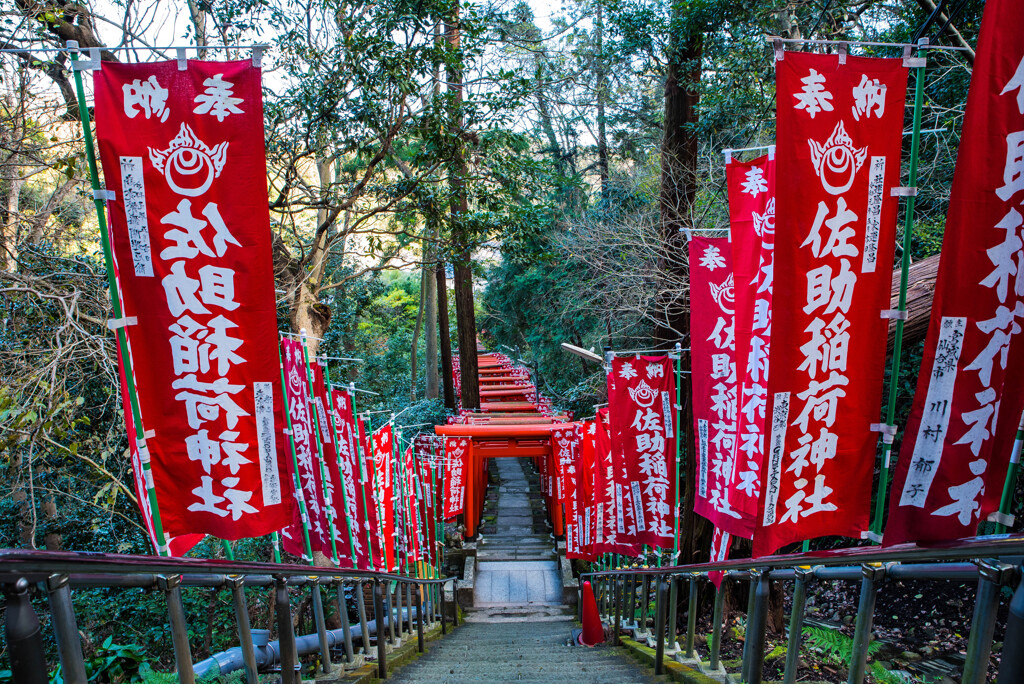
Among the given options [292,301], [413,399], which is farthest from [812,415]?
[413,399]

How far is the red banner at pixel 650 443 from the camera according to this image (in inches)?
292

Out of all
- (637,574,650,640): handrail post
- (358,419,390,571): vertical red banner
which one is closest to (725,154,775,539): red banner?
(637,574,650,640): handrail post

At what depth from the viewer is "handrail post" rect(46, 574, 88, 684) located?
74.7 inches

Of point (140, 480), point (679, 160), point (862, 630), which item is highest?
point (679, 160)

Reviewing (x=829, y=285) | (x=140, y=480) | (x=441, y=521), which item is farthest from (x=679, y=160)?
(x=140, y=480)

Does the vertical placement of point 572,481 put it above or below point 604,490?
below

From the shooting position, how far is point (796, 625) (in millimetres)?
3219

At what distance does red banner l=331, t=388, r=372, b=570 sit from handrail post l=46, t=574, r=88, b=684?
16.4 ft

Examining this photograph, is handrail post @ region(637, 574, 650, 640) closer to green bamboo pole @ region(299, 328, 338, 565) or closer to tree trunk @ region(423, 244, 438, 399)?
green bamboo pole @ region(299, 328, 338, 565)

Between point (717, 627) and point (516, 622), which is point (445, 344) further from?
point (717, 627)

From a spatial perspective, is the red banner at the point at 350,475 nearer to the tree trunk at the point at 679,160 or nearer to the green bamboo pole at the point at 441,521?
the tree trunk at the point at 679,160

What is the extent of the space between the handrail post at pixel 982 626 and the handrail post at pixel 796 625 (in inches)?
38.1

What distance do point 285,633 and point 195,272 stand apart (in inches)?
80.7

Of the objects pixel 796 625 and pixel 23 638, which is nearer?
pixel 23 638
